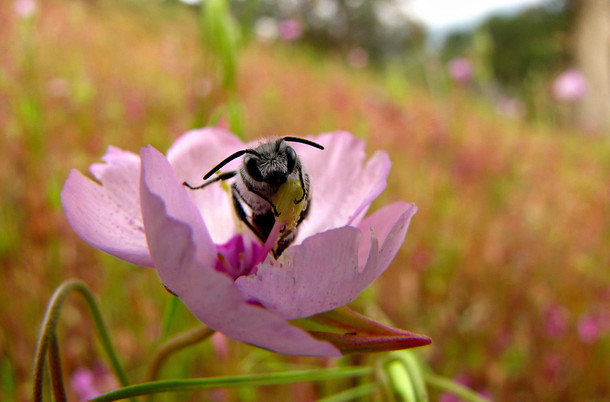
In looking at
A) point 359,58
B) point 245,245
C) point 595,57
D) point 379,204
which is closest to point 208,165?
point 245,245

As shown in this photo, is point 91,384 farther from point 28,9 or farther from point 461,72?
point 461,72

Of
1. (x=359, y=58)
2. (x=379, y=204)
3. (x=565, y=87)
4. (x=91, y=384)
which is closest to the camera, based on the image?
(x=91, y=384)

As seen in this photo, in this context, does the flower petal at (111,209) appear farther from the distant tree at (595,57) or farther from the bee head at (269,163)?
the distant tree at (595,57)

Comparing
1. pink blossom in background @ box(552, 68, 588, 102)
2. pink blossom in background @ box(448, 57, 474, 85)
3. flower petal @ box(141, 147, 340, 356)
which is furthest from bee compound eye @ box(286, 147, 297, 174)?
pink blossom in background @ box(552, 68, 588, 102)

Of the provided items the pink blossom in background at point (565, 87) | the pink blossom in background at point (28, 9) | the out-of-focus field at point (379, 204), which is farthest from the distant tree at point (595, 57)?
the pink blossom in background at point (28, 9)

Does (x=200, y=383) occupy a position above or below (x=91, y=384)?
above

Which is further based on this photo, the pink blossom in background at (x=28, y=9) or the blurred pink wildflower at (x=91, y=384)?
the pink blossom in background at (x=28, y=9)

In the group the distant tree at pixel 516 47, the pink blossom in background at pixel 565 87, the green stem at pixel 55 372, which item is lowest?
the green stem at pixel 55 372

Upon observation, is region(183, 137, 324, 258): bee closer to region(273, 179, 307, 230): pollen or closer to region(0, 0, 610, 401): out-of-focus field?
region(273, 179, 307, 230): pollen
